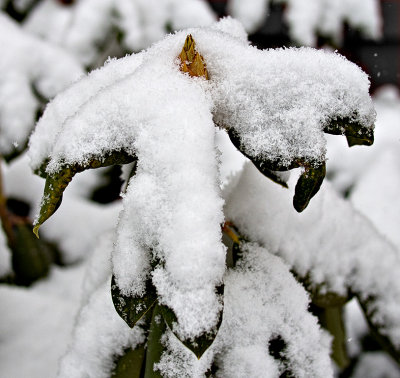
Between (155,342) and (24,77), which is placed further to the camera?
(24,77)

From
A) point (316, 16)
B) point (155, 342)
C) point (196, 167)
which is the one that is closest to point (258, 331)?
point (155, 342)

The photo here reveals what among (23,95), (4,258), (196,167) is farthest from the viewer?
(4,258)

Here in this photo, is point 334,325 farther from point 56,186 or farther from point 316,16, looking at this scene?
point 316,16

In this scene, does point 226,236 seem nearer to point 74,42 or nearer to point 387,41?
point 74,42

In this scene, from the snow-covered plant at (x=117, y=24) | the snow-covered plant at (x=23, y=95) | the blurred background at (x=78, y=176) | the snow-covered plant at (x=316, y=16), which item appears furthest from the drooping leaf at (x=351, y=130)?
the snow-covered plant at (x=316, y=16)

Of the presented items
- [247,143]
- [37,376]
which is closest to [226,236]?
[247,143]

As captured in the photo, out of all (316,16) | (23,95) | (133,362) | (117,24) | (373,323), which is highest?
(316,16)

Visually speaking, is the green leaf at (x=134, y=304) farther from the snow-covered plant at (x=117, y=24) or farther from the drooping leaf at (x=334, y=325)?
the snow-covered plant at (x=117, y=24)

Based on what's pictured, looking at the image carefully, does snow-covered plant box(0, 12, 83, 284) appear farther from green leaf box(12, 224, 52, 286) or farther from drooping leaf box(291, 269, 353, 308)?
drooping leaf box(291, 269, 353, 308)
